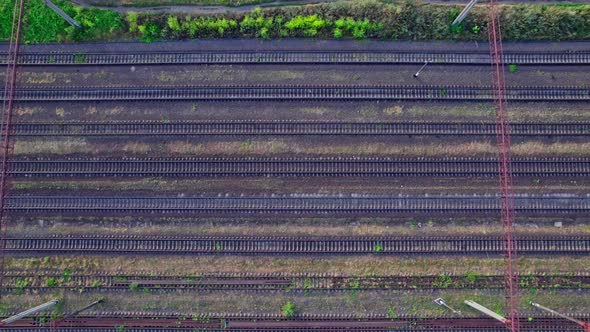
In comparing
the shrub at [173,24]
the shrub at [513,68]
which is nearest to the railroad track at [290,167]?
the shrub at [513,68]

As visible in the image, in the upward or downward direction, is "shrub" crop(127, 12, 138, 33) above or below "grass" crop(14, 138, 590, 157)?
above

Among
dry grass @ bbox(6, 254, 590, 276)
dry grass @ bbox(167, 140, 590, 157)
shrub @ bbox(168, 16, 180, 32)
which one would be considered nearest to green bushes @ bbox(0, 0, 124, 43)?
shrub @ bbox(168, 16, 180, 32)

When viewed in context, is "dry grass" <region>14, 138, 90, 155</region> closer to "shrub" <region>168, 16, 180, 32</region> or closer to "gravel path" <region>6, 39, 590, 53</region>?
"gravel path" <region>6, 39, 590, 53</region>

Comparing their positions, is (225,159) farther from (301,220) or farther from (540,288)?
(540,288)

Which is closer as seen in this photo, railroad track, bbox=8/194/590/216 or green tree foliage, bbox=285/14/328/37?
railroad track, bbox=8/194/590/216

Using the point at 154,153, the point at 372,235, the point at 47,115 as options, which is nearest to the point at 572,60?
the point at 372,235

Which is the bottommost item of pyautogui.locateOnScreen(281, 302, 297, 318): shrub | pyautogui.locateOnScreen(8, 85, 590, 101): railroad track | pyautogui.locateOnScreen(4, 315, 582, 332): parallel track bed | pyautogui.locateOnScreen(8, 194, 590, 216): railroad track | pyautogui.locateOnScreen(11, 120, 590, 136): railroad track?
pyautogui.locateOnScreen(4, 315, 582, 332): parallel track bed
